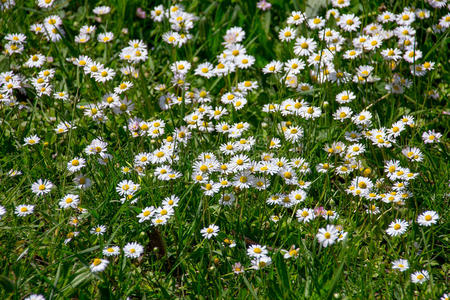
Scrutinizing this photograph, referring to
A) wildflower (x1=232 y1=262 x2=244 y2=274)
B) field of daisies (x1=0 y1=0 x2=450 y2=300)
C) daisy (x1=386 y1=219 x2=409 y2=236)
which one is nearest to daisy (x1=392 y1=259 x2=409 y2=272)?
field of daisies (x1=0 y1=0 x2=450 y2=300)

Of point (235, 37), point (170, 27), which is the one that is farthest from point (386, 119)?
point (170, 27)

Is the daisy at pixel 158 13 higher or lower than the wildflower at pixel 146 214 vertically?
higher

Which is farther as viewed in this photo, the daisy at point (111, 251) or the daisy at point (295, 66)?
the daisy at point (295, 66)

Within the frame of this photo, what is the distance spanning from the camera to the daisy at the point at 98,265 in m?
2.51

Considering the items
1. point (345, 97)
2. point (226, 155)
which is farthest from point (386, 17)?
point (226, 155)

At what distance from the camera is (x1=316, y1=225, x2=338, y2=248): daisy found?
8.70 ft

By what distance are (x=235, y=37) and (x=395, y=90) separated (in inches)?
49.1

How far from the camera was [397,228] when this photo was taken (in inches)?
114

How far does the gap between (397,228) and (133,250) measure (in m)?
1.40

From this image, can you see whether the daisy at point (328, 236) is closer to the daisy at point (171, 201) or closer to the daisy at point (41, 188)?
the daisy at point (171, 201)

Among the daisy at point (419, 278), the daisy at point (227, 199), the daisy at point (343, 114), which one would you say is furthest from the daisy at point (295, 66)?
the daisy at point (419, 278)

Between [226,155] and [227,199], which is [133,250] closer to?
[227,199]

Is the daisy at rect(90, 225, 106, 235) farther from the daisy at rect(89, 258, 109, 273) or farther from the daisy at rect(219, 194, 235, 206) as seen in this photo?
the daisy at rect(219, 194, 235, 206)

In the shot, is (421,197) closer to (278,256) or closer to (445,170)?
(445,170)
